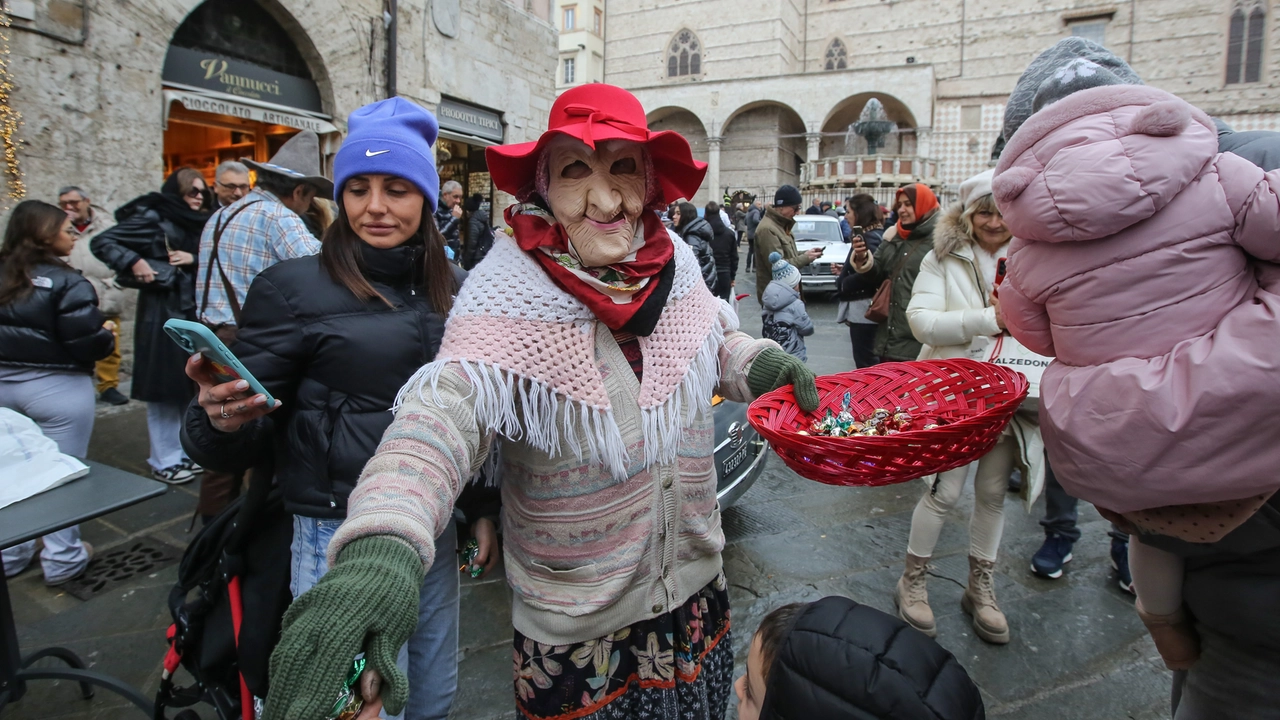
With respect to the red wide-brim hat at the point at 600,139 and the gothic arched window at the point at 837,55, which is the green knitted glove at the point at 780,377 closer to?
the red wide-brim hat at the point at 600,139

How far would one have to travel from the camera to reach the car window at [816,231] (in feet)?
49.2

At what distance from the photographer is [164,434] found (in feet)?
15.6

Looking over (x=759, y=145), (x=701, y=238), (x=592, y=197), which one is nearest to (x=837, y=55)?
(x=759, y=145)

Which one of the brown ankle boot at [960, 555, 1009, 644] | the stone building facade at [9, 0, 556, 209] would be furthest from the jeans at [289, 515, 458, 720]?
the stone building facade at [9, 0, 556, 209]

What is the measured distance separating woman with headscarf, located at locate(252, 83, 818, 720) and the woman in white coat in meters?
1.61

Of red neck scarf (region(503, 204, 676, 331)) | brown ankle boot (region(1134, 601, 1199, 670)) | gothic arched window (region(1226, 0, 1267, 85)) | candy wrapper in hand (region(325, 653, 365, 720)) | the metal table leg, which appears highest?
gothic arched window (region(1226, 0, 1267, 85))

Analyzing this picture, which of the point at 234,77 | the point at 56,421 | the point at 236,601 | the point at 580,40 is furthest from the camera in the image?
the point at 580,40

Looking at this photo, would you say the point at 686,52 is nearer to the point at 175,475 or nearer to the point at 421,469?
the point at 175,475

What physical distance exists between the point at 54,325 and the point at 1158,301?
4463mm

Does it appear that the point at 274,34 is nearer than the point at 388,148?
No

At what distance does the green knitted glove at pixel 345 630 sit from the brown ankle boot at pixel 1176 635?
1.55 meters

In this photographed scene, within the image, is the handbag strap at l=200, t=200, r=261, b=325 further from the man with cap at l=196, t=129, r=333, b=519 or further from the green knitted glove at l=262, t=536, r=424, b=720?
the green knitted glove at l=262, t=536, r=424, b=720

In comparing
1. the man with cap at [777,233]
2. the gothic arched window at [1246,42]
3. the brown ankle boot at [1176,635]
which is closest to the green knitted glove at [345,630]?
the brown ankle boot at [1176,635]

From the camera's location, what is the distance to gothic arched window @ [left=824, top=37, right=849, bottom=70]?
38.2 meters
